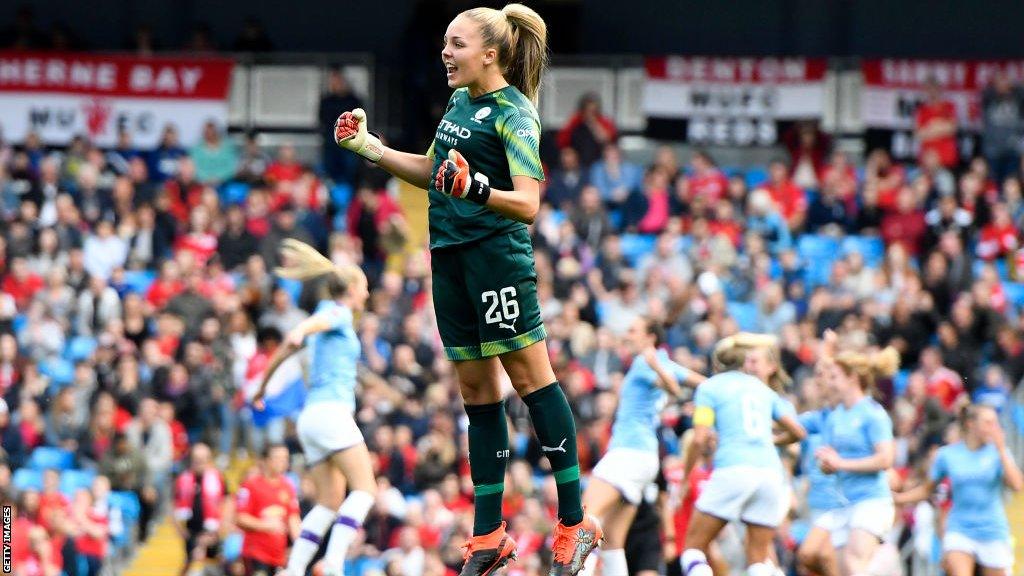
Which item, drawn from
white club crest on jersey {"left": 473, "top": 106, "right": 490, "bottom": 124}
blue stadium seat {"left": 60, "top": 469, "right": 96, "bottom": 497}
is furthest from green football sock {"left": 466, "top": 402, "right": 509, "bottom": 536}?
blue stadium seat {"left": 60, "top": 469, "right": 96, "bottom": 497}

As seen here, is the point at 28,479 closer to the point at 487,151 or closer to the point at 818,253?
the point at 818,253

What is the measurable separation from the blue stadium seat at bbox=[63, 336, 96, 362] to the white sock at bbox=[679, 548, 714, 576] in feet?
28.2

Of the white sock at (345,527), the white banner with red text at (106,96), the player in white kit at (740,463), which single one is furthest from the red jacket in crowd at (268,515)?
the white banner with red text at (106,96)

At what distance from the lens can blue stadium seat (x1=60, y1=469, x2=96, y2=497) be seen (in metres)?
16.2

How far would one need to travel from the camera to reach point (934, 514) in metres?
15.1

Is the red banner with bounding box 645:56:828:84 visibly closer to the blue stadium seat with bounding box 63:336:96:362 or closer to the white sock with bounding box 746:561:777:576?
the blue stadium seat with bounding box 63:336:96:362

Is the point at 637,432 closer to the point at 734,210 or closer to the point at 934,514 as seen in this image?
the point at 934,514

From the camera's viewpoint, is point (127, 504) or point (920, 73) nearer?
point (127, 504)

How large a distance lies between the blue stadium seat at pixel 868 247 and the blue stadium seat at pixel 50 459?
8480mm

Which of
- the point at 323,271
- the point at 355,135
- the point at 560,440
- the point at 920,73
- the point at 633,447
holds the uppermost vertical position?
the point at 920,73

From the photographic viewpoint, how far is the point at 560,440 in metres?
7.97

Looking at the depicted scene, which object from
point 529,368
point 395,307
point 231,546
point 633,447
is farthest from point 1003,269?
point 529,368

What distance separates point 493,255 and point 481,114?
583mm

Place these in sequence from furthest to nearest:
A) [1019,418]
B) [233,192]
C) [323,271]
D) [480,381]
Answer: [233,192]
[1019,418]
[323,271]
[480,381]
